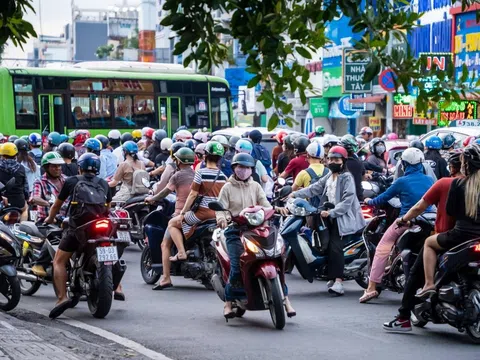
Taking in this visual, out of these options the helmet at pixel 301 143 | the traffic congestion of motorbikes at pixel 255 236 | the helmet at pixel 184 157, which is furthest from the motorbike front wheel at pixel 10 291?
the helmet at pixel 301 143

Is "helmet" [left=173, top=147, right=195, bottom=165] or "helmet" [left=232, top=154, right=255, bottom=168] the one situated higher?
"helmet" [left=232, top=154, right=255, bottom=168]

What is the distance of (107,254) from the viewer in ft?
34.3

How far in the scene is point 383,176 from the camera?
18.1 metres

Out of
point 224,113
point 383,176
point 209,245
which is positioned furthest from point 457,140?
point 224,113

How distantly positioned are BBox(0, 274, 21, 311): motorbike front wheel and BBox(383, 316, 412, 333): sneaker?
3.62 metres

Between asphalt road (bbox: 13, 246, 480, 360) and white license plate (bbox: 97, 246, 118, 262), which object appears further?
white license plate (bbox: 97, 246, 118, 262)

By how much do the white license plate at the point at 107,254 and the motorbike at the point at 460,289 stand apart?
3025 millimetres

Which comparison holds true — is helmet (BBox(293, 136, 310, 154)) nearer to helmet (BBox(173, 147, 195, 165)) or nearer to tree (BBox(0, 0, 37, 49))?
helmet (BBox(173, 147, 195, 165))

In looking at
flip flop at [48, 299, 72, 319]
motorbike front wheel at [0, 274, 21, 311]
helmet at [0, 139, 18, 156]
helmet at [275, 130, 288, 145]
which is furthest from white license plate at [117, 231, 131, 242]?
helmet at [275, 130, 288, 145]

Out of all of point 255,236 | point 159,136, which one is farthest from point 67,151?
point 159,136

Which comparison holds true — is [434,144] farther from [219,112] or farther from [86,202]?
[219,112]

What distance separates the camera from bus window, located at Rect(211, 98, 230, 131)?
34.6 m

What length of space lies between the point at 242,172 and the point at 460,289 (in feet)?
8.71

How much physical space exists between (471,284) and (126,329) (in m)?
3.15
